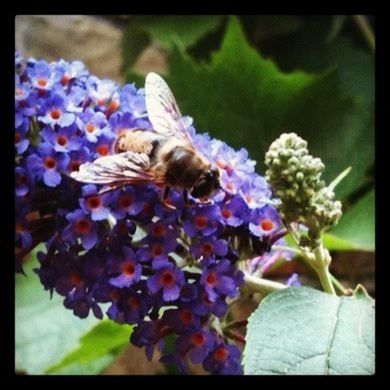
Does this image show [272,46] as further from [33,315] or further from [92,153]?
[92,153]

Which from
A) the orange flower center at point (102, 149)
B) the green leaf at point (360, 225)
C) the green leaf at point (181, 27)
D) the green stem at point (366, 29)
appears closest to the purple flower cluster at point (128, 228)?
the orange flower center at point (102, 149)

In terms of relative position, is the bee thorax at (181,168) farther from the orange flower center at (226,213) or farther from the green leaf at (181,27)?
the green leaf at (181,27)

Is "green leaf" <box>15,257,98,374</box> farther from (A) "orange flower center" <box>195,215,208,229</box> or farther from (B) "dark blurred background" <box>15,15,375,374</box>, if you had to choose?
(A) "orange flower center" <box>195,215,208,229</box>

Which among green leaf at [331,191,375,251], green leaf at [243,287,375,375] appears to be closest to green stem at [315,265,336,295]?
green leaf at [243,287,375,375]

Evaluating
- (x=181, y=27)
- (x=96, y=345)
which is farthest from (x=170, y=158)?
(x=181, y=27)

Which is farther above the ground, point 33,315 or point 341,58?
point 341,58
